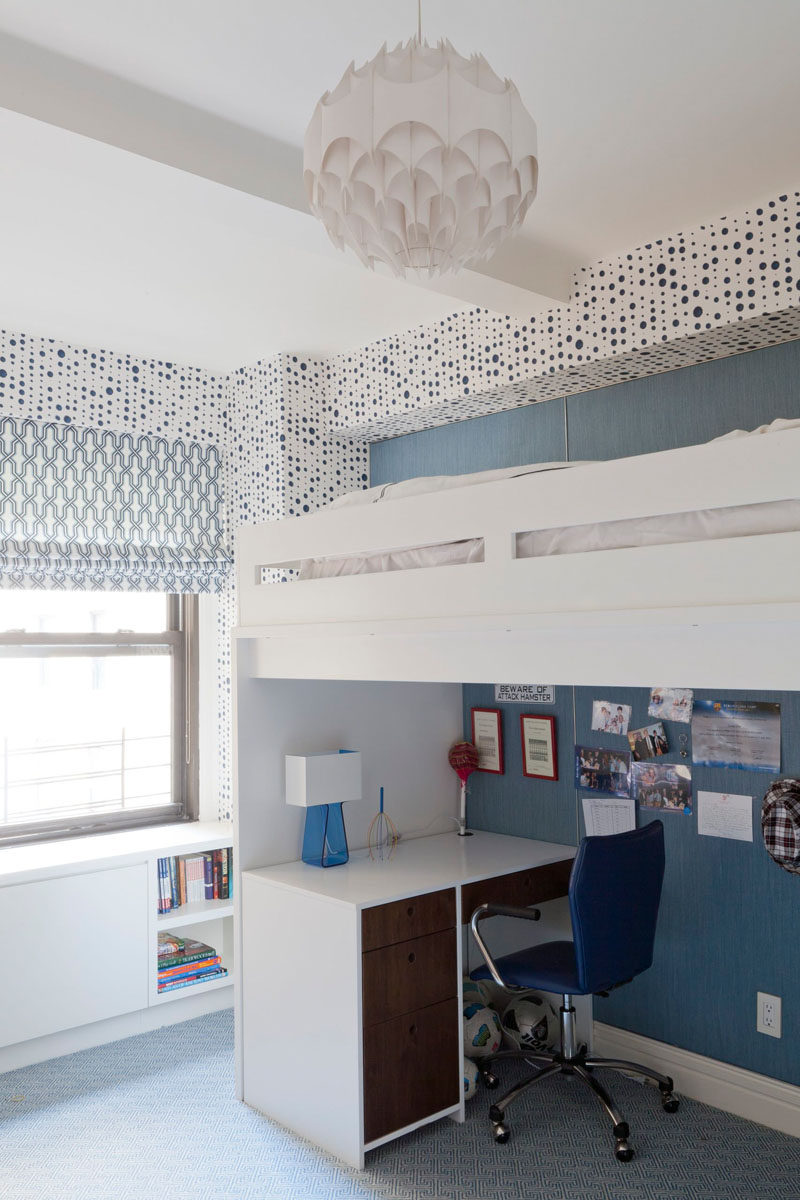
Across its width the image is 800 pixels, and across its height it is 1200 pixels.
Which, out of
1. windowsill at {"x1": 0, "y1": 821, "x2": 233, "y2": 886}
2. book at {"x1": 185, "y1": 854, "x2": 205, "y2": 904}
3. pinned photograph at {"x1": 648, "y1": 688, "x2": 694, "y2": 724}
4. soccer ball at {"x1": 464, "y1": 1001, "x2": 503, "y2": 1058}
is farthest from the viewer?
book at {"x1": 185, "y1": 854, "x2": 205, "y2": 904}

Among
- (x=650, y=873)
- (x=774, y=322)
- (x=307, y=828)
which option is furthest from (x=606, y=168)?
(x=307, y=828)

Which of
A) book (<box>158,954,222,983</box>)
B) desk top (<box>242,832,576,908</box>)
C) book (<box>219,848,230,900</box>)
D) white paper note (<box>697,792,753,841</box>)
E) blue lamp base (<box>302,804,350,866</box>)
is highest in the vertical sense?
white paper note (<box>697,792,753,841</box>)

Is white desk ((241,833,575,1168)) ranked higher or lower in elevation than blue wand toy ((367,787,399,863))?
lower

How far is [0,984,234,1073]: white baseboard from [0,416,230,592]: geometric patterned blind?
1.71 m

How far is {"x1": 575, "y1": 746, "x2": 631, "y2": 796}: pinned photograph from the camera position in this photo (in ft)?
10.7

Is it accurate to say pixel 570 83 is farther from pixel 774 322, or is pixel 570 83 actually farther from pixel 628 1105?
pixel 628 1105

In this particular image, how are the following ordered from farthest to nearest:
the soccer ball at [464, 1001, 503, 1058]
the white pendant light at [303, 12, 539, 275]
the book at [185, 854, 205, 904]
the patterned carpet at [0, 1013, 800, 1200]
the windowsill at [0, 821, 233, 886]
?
the book at [185, 854, 205, 904] < the windowsill at [0, 821, 233, 886] < the soccer ball at [464, 1001, 503, 1058] < the patterned carpet at [0, 1013, 800, 1200] < the white pendant light at [303, 12, 539, 275]

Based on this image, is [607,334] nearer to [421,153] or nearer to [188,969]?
[421,153]

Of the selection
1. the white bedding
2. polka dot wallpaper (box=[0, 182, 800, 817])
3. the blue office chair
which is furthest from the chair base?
polka dot wallpaper (box=[0, 182, 800, 817])

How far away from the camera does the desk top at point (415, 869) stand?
2803 mm

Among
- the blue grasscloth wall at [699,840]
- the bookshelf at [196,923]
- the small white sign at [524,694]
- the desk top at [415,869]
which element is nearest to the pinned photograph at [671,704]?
the blue grasscloth wall at [699,840]

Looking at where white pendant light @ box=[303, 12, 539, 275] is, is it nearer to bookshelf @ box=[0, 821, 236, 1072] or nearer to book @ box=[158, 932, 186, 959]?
bookshelf @ box=[0, 821, 236, 1072]

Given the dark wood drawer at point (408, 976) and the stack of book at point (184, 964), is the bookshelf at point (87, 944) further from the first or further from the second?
the dark wood drawer at point (408, 976)

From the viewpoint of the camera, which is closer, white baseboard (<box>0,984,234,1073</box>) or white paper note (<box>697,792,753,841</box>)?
white paper note (<box>697,792,753,841</box>)
